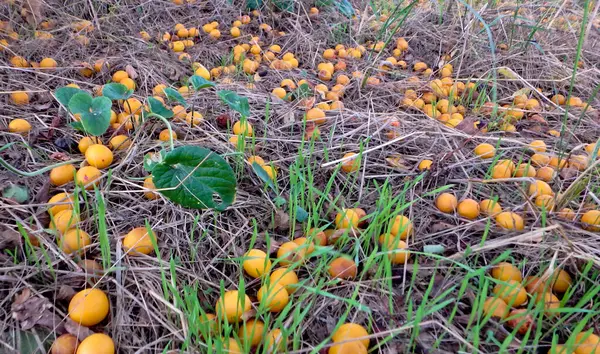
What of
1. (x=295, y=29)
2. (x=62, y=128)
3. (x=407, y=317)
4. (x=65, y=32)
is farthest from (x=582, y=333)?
(x=65, y=32)

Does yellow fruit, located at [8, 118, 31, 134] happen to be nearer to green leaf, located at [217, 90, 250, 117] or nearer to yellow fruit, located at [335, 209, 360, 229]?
green leaf, located at [217, 90, 250, 117]

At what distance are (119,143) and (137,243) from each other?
639mm

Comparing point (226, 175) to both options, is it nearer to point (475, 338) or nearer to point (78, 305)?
point (78, 305)

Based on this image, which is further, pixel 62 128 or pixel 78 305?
pixel 62 128

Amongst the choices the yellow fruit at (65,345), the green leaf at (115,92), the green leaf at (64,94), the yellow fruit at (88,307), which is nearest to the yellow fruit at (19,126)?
the green leaf at (64,94)

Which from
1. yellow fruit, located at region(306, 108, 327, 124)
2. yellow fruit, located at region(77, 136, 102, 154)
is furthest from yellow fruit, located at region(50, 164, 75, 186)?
yellow fruit, located at region(306, 108, 327, 124)

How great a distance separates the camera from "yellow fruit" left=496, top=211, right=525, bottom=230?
1.51 m

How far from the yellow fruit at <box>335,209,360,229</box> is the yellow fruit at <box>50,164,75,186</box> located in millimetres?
1055

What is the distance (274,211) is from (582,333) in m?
1.04

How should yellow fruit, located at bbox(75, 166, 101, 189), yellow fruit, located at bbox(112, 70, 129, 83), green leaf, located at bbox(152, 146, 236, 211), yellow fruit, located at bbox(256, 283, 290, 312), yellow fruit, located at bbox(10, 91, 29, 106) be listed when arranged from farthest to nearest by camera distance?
yellow fruit, located at bbox(112, 70, 129, 83) → yellow fruit, located at bbox(10, 91, 29, 106) → yellow fruit, located at bbox(75, 166, 101, 189) → green leaf, located at bbox(152, 146, 236, 211) → yellow fruit, located at bbox(256, 283, 290, 312)

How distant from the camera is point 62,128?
1.97 meters

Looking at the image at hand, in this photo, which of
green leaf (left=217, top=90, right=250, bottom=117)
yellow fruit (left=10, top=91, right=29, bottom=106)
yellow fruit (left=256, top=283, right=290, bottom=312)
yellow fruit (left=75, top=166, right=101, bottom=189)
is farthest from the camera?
yellow fruit (left=10, top=91, right=29, bottom=106)

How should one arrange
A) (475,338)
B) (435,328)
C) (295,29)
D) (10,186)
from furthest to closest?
(295,29) < (10,186) < (435,328) < (475,338)

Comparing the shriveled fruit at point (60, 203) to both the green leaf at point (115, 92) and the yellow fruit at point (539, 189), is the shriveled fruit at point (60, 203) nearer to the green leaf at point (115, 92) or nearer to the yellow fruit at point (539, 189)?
the green leaf at point (115, 92)
